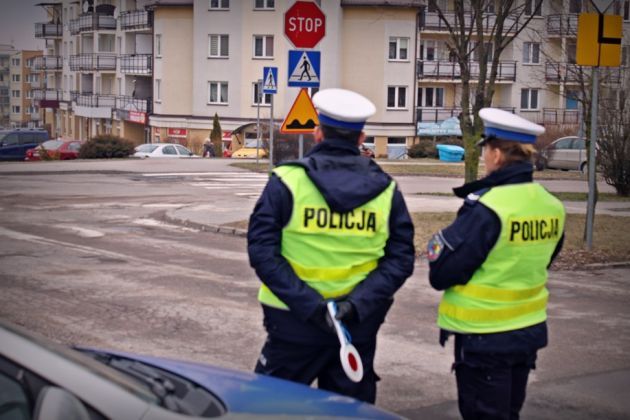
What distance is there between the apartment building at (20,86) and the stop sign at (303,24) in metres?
125

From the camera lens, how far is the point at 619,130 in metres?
24.0

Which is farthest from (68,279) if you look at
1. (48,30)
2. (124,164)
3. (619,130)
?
(48,30)

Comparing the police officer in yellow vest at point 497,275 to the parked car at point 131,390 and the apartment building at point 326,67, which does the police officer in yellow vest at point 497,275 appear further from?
the apartment building at point 326,67

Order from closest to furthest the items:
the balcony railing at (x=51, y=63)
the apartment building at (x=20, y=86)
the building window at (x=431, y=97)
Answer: the building window at (x=431, y=97), the balcony railing at (x=51, y=63), the apartment building at (x=20, y=86)

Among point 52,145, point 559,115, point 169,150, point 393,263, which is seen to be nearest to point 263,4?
point 169,150

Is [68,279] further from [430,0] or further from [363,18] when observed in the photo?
[363,18]

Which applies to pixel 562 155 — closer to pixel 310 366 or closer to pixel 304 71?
pixel 304 71

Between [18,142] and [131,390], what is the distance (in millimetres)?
43353

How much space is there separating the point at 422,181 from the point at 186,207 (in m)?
11.2

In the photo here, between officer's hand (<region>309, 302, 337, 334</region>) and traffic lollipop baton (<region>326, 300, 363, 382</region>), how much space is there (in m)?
0.02

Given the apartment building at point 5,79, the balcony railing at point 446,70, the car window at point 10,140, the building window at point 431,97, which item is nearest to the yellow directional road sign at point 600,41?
the car window at point 10,140

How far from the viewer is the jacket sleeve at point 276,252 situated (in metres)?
4.75

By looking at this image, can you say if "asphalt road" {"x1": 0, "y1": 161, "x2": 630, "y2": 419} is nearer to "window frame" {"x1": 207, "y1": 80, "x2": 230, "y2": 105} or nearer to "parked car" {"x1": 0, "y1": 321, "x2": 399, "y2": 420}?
"parked car" {"x1": 0, "y1": 321, "x2": 399, "y2": 420}

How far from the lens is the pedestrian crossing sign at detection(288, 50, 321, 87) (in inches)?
581
